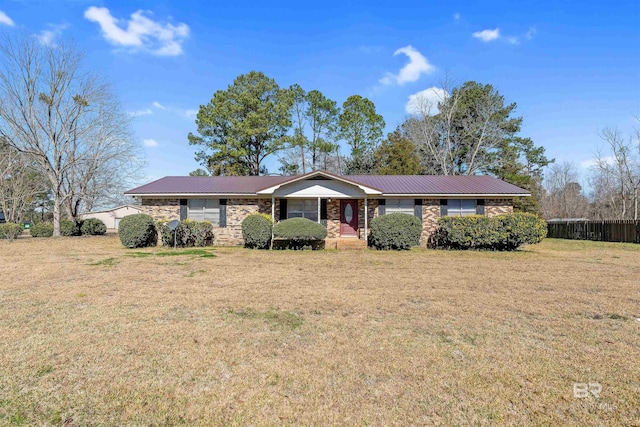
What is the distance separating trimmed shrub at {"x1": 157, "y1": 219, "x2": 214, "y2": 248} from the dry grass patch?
7.55 meters

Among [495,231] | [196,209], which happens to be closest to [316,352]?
[495,231]

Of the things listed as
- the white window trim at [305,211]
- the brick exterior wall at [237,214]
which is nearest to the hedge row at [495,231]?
the white window trim at [305,211]

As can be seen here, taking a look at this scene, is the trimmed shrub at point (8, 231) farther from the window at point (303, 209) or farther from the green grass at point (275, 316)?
the green grass at point (275, 316)

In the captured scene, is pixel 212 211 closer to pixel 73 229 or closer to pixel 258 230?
pixel 258 230

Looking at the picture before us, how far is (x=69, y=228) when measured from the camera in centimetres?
2114

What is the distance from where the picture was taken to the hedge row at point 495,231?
42.5 ft

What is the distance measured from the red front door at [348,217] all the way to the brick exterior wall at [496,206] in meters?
5.93

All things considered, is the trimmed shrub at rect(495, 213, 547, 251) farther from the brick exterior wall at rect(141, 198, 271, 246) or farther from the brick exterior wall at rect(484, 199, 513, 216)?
the brick exterior wall at rect(141, 198, 271, 246)

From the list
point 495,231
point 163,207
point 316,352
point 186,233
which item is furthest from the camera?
point 163,207

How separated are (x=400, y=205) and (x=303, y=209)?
4506mm

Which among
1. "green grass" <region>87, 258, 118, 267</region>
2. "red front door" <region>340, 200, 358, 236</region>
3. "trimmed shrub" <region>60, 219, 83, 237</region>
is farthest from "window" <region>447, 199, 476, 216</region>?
"trimmed shrub" <region>60, 219, 83, 237</region>

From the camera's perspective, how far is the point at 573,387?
270cm

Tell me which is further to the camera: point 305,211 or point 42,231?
point 42,231

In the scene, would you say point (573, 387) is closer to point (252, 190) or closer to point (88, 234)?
point (252, 190)
